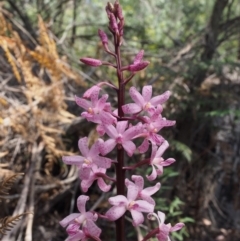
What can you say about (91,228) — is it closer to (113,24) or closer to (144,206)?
(144,206)

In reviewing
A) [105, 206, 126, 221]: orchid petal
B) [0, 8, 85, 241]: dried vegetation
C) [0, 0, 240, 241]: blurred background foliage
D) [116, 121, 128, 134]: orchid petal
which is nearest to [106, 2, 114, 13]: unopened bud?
[116, 121, 128, 134]: orchid petal

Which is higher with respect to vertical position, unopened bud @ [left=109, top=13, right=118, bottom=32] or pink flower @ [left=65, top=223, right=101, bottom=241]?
unopened bud @ [left=109, top=13, right=118, bottom=32]

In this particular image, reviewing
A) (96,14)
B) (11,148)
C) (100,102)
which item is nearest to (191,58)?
(11,148)

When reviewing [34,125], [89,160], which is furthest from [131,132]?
[34,125]

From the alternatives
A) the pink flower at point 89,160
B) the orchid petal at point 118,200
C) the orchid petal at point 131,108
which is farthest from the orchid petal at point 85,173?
the orchid petal at point 131,108

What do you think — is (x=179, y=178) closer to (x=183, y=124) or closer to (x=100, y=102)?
(x=183, y=124)

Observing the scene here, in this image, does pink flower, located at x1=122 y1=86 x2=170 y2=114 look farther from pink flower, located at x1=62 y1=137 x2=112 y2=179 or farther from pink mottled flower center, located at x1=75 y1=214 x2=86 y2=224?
pink mottled flower center, located at x1=75 y1=214 x2=86 y2=224

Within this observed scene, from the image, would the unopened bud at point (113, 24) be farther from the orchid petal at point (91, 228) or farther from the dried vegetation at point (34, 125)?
the dried vegetation at point (34, 125)
